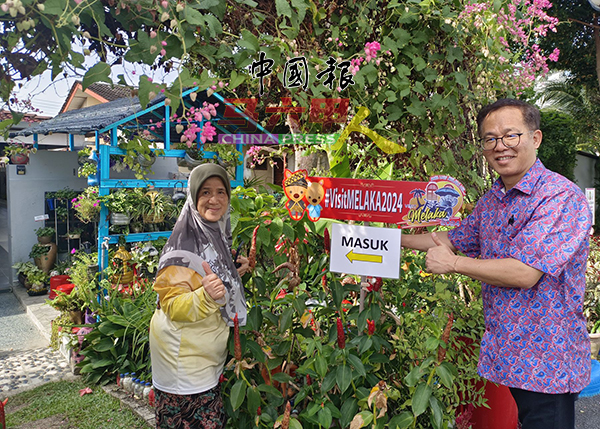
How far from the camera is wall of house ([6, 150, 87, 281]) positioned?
6492 millimetres

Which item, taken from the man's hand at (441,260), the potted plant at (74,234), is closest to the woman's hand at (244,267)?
the man's hand at (441,260)

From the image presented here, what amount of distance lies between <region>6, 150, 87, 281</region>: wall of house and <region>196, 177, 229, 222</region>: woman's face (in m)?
6.05

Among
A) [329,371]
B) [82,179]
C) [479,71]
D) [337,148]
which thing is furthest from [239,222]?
[82,179]

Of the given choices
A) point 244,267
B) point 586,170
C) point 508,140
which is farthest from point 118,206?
point 586,170

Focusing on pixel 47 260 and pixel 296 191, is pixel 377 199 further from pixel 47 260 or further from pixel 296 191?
pixel 47 260

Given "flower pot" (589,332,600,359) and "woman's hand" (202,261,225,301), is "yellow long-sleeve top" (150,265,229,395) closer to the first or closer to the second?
"woman's hand" (202,261,225,301)

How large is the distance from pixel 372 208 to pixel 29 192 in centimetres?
662

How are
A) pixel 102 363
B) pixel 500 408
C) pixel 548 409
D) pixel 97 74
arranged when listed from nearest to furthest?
pixel 97 74
pixel 548 409
pixel 500 408
pixel 102 363

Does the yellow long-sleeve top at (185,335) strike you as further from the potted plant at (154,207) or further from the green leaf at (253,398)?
the potted plant at (154,207)

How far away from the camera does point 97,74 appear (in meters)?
1.20

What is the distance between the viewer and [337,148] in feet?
6.77

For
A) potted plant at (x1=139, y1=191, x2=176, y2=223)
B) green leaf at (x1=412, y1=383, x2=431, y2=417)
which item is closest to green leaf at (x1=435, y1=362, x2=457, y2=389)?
green leaf at (x1=412, y1=383, x2=431, y2=417)

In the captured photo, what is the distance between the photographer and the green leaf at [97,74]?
1.18 meters

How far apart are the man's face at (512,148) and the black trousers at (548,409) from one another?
0.72 metres
